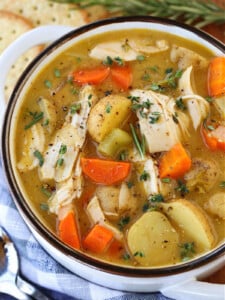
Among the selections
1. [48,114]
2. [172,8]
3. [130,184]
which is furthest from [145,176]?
[172,8]

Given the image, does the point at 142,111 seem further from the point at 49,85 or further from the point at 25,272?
the point at 25,272

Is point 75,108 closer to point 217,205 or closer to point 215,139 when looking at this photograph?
point 215,139

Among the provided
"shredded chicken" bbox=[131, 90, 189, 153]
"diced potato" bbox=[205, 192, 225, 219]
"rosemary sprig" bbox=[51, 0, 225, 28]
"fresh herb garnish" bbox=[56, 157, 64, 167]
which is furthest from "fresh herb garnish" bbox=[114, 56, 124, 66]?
"diced potato" bbox=[205, 192, 225, 219]

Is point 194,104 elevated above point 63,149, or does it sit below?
above

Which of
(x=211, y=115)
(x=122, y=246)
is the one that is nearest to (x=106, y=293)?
(x=122, y=246)

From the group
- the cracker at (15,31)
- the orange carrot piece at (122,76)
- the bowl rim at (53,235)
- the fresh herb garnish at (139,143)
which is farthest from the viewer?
the cracker at (15,31)

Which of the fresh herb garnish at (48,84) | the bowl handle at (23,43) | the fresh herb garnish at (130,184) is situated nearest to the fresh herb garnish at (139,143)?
the fresh herb garnish at (130,184)

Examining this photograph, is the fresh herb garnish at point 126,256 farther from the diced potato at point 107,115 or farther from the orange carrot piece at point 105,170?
the diced potato at point 107,115

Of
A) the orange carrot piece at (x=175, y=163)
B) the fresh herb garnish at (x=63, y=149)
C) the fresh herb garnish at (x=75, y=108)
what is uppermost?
the fresh herb garnish at (x=75, y=108)
